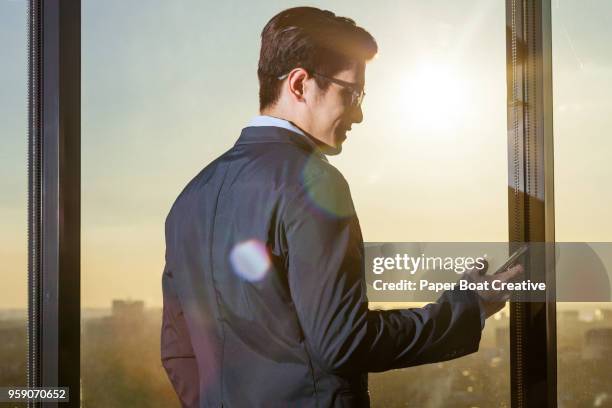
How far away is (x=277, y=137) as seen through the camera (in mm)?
1839

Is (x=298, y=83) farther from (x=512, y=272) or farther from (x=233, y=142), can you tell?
(x=512, y=272)

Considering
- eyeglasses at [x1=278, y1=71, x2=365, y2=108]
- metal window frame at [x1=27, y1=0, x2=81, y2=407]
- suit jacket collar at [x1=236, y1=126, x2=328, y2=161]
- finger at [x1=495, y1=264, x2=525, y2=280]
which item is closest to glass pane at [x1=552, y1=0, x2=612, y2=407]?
finger at [x1=495, y1=264, x2=525, y2=280]

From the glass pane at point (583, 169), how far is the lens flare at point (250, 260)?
30.6 inches

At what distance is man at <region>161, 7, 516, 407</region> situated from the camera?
5.68ft

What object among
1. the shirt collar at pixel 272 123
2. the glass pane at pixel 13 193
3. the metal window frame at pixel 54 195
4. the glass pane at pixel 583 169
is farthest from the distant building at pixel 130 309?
the glass pane at pixel 583 169

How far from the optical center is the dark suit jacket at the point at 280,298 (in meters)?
1.72

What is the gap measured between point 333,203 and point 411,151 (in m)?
0.26

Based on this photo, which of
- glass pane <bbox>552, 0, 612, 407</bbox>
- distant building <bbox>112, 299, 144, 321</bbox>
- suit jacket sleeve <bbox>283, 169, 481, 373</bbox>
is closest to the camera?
suit jacket sleeve <bbox>283, 169, 481, 373</bbox>

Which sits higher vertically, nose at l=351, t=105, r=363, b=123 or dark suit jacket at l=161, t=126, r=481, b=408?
nose at l=351, t=105, r=363, b=123

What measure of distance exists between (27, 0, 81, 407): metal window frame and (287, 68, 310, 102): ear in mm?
610

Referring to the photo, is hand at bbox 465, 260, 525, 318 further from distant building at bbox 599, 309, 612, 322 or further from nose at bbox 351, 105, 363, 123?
nose at bbox 351, 105, 363, 123

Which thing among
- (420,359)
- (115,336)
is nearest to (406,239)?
(420,359)

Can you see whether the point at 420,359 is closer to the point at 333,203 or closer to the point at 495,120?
the point at 333,203

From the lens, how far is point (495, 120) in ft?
6.18
